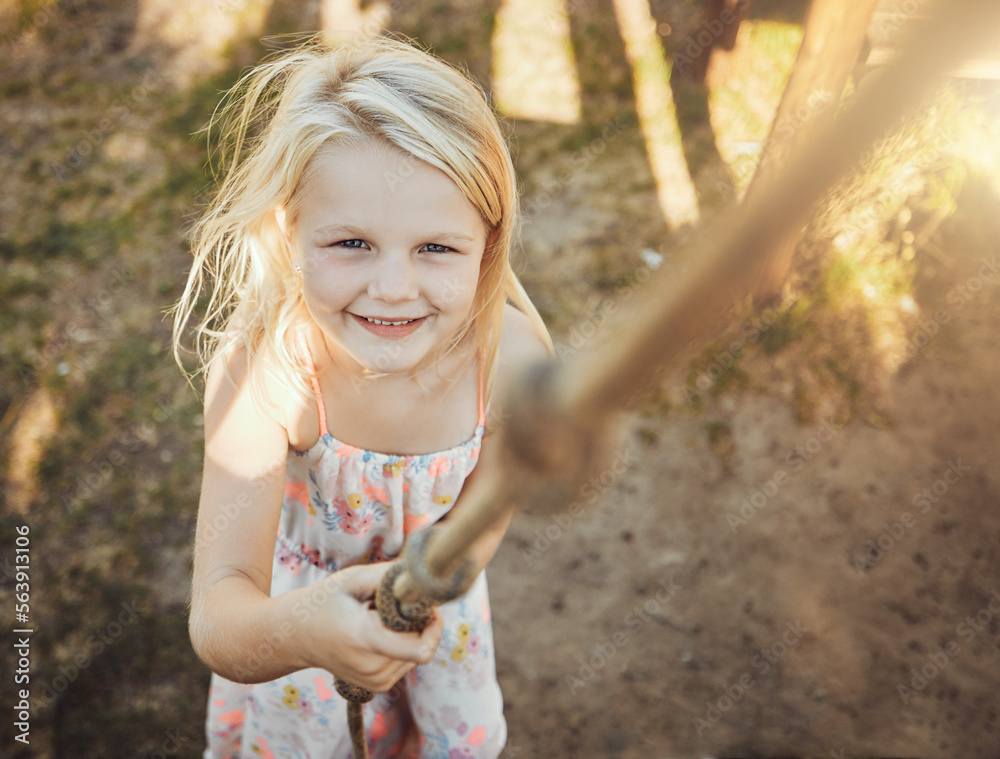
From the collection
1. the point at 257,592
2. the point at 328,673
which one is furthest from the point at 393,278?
the point at 328,673

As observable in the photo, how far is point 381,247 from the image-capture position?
1.01 m

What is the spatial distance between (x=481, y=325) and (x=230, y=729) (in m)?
1.23

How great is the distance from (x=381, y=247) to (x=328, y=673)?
1.01m

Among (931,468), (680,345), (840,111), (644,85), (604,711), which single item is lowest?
(604,711)

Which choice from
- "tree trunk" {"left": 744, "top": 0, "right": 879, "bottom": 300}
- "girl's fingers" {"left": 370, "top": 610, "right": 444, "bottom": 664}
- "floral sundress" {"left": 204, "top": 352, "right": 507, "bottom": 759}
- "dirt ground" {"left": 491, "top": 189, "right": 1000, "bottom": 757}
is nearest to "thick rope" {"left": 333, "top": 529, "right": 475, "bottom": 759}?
"girl's fingers" {"left": 370, "top": 610, "right": 444, "bottom": 664}

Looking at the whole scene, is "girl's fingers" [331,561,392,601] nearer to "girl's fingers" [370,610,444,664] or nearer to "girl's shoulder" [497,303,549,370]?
"girl's fingers" [370,610,444,664]

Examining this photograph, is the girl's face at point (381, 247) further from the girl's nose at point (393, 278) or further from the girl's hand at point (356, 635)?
the girl's hand at point (356, 635)

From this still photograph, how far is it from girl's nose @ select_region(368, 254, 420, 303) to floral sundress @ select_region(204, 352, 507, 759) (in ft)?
1.18

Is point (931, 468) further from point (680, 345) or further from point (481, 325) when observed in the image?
point (680, 345)

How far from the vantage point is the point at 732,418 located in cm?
290

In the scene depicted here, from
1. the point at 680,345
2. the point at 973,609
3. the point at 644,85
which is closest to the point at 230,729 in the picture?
the point at 680,345

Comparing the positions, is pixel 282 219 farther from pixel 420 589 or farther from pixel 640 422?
pixel 640 422

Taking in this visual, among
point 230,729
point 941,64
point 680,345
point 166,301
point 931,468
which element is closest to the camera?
point 941,64

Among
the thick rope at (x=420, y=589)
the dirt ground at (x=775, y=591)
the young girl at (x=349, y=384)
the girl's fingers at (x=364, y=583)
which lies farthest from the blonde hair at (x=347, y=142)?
the dirt ground at (x=775, y=591)
